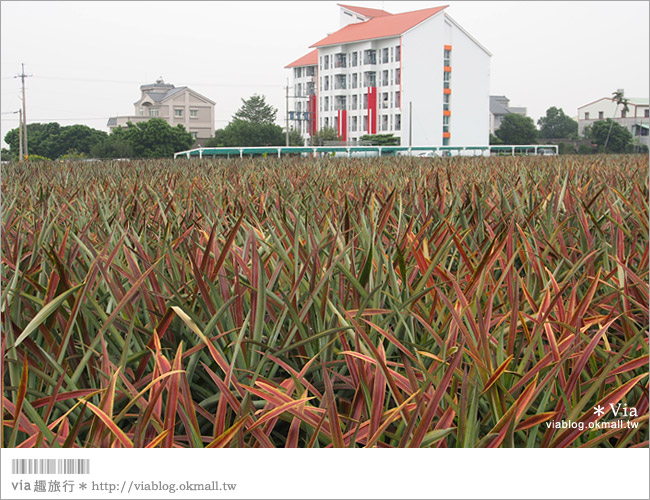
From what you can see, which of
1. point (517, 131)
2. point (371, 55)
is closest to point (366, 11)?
point (371, 55)

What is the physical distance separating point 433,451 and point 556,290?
1.74ft

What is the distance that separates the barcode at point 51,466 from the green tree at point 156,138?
41.7m

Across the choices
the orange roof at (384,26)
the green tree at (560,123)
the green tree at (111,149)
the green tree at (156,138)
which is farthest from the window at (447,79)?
the green tree at (156,138)

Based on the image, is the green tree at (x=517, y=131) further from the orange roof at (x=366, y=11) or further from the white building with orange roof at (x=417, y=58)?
the orange roof at (x=366, y=11)

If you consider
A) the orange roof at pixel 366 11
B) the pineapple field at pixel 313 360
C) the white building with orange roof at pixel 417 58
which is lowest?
the pineapple field at pixel 313 360

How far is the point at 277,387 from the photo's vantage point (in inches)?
41.7

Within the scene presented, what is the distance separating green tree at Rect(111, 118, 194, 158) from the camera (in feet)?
138

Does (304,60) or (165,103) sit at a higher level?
(165,103)

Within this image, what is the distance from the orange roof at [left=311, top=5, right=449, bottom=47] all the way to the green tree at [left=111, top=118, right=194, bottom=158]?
39.8 metres

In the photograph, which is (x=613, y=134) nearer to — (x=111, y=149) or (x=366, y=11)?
(x=366, y=11)

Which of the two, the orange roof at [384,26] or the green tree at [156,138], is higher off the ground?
the green tree at [156,138]

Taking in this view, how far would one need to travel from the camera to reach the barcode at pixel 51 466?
36.1 inches

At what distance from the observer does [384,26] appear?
2.84m

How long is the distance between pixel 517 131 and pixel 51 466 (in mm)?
65943
